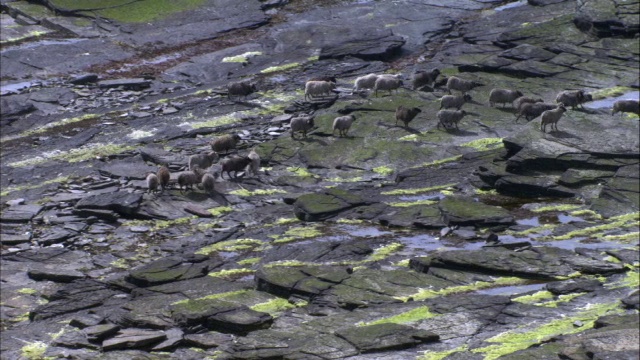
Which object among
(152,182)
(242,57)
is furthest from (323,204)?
(242,57)

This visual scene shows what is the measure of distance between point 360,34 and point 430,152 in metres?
18.3

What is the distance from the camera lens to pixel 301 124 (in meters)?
39.4

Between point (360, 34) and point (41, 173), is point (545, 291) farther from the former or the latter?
point (360, 34)

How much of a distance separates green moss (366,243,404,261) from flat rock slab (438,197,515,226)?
78.4 inches

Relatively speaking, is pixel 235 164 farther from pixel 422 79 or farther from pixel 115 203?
pixel 422 79

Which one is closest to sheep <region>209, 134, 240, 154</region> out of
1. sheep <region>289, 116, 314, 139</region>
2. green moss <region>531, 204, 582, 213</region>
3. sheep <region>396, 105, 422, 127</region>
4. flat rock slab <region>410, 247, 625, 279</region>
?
sheep <region>289, 116, 314, 139</region>

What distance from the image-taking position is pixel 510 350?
70.1ft

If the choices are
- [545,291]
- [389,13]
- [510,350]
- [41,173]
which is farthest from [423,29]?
[510,350]

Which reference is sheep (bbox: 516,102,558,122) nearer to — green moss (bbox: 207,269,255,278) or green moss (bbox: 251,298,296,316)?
green moss (bbox: 207,269,255,278)

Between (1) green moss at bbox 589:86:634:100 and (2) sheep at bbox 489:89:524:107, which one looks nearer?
(2) sheep at bbox 489:89:524:107

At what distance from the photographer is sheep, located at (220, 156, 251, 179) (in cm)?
3562

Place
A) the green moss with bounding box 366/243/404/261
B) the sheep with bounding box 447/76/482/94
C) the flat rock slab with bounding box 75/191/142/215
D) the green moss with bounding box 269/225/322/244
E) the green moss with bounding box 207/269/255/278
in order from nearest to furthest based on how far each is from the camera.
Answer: the green moss with bounding box 207/269/255/278 → the green moss with bounding box 366/243/404/261 → the green moss with bounding box 269/225/322/244 → the flat rock slab with bounding box 75/191/142/215 → the sheep with bounding box 447/76/482/94

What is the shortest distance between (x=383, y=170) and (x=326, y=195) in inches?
151

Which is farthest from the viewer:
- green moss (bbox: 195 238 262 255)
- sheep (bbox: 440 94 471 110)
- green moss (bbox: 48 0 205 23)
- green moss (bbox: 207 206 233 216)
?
green moss (bbox: 48 0 205 23)
